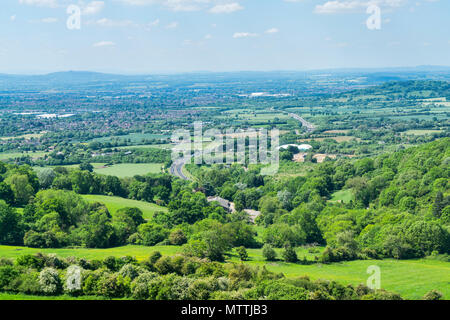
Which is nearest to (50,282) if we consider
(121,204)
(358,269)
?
(358,269)

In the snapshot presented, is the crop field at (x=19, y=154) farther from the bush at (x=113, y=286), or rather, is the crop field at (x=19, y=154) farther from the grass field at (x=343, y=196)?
the bush at (x=113, y=286)

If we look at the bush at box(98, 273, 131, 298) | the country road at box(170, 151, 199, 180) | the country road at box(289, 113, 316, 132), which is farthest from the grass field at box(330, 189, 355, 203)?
the country road at box(289, 113, 316, 132)

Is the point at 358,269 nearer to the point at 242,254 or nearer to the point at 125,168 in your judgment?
the point at 242,254

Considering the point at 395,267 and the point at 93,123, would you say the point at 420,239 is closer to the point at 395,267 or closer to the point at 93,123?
the point at 395,267

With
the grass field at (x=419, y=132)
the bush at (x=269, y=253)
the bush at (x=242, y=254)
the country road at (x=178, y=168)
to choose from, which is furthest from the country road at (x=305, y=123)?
the bush at (x=242, y=254)
